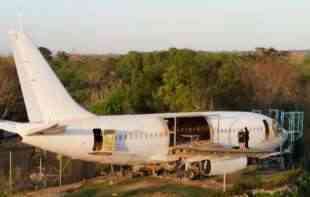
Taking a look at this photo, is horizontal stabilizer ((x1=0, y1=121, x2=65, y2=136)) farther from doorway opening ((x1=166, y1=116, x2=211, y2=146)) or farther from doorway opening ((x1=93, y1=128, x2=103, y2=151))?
doorway opening ((x1=166, y1=116, x2=211, y2=146))

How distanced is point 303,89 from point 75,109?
26955mm

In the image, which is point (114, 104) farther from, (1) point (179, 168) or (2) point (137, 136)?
(2) point (137, 136)

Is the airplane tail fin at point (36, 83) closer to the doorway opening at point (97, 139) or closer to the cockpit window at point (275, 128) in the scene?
the doorway opening at point (97, 139)

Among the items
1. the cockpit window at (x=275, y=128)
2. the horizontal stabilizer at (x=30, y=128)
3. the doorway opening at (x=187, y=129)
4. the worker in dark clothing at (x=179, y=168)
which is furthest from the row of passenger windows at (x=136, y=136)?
the cockpit window at (x=275, y=128)

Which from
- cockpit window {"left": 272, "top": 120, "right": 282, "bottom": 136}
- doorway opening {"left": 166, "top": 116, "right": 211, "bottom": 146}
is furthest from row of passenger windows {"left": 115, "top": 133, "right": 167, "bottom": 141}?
cockpit window {"left": 272, "top": 120, "right": 282, "bottom": 136}

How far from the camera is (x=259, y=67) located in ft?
157

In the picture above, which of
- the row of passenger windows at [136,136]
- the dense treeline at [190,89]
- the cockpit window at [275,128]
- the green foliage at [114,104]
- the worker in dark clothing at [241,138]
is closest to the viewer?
the row of passenger windows at [136,136]

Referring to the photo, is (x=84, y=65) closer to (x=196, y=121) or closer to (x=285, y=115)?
(x=285, y=115)

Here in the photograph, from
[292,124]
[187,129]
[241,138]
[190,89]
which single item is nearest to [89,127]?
[187,129]

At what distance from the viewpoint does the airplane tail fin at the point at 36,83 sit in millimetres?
19750

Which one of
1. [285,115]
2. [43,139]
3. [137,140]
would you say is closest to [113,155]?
[137,140]

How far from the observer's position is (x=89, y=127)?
20.8m

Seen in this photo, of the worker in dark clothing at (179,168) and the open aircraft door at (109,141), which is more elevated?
the open aircraft door at (109,141)

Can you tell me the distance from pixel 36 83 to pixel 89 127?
241 cm
